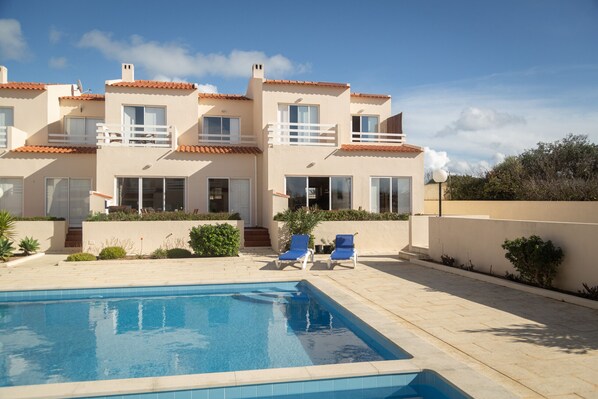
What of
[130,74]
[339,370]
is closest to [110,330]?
[339,370]

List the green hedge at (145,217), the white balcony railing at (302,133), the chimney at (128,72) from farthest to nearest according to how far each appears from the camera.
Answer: the chimney at (128,72)
the white balcony railing at (302,133)
the green hedge at (145,217)

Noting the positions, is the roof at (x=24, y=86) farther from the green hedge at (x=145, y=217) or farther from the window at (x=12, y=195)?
the green hedge at (x=145, y=217)

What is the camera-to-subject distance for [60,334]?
853cm

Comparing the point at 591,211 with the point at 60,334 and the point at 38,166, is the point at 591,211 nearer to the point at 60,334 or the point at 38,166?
the point at 60,334

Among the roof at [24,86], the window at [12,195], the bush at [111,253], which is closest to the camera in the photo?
the bush at [111,253]

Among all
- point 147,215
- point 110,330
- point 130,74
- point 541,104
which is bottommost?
point 110,330

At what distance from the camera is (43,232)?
1892 cm

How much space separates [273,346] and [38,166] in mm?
19111

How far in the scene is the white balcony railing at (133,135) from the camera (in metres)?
20.3

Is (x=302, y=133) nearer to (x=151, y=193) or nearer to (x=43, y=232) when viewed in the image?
(x=151, y=193)

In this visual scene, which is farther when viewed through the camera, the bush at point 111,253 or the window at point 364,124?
the window at point 364,124

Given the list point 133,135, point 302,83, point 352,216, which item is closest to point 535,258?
point 352,216

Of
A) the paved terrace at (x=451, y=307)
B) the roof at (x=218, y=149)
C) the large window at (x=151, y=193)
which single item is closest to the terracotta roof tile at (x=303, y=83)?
the roof at (x=218, y=149)

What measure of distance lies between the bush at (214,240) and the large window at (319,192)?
434cm
